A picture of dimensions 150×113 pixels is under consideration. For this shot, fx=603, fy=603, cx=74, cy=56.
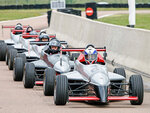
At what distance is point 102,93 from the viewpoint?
13156 mm

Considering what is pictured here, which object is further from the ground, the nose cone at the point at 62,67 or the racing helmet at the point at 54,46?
the racing helmet at the point at 54,46

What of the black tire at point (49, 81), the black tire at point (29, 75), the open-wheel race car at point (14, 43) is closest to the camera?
the black tire at point (49, 81)

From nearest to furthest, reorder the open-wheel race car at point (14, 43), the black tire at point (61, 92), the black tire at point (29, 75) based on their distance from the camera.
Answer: the black tire at point (61, 92), the black tire at point (29, 75), the open-wheel race car at point (14, 43)

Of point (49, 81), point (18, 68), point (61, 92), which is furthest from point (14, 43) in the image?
point (61, 92)

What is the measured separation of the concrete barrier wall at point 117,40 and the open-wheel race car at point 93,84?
2.56m

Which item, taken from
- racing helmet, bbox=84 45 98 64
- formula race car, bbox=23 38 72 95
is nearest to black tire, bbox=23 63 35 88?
formula race car, bbox=23 38 72 95

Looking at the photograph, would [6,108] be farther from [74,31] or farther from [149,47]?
[74,31]

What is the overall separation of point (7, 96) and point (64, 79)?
2.16 meters

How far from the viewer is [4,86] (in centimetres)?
1706

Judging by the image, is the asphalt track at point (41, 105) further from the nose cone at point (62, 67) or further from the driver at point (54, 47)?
the driver at point (54, 47)

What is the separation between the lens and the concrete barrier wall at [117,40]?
17.7m

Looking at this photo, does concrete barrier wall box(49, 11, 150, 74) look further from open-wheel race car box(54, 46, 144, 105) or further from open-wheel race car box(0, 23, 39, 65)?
open-wheel race car box(54, 46, 144, 105)

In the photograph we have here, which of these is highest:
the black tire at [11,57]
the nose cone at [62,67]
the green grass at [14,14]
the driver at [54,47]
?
the driver at [54,47]

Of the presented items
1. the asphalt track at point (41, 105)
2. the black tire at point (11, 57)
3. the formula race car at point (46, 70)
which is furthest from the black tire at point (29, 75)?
the black tire at point (11, 57)
